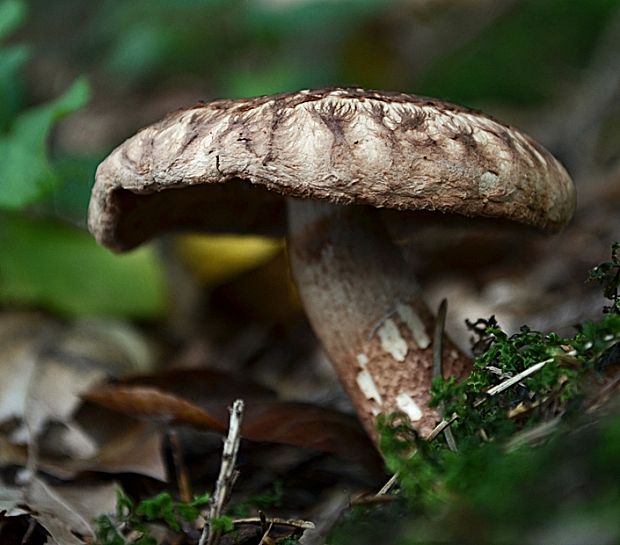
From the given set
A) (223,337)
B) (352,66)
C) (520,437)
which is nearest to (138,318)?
(223,337)

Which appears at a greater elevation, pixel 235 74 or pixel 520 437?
pixel 235 74

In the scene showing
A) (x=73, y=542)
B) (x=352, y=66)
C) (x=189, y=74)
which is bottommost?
(x=73, y=542)

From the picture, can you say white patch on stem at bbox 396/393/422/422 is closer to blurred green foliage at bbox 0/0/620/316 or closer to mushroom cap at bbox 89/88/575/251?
mushroom cap at bbox 89/88/575/251

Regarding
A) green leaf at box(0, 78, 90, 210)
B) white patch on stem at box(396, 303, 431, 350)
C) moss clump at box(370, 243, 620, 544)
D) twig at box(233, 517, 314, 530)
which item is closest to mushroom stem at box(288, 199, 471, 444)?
white patch on stem at box(396, 303, 431, 350)

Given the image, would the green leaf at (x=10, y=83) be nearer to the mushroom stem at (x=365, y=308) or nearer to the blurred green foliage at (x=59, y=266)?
the blurred green foliage at (x=59, y=266)

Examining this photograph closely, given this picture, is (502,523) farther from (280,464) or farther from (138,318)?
(138,318)

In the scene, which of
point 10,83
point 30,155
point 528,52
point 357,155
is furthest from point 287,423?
point 528,52

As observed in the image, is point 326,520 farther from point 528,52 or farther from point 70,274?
point 528,52
